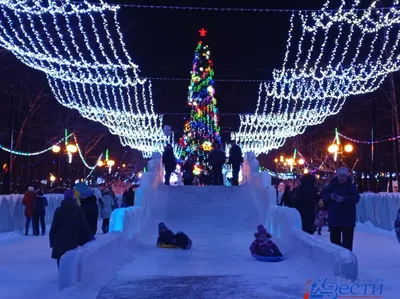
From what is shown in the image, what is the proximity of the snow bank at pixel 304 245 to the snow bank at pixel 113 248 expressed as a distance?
3102mm

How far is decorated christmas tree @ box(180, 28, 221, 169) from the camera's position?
1800 inches

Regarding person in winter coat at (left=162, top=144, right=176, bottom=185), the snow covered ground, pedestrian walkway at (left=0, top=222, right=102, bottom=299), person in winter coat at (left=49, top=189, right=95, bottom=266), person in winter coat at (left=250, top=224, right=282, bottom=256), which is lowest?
pedestrian walkway at (left=0, top=222, right=102, bottom=299)

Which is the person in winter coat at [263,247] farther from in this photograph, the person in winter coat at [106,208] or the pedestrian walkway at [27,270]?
the person in winter coat at [106,208]

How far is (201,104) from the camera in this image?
4575 centimetres

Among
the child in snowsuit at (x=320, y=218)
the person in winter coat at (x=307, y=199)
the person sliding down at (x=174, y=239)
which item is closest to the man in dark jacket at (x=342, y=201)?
the person in winter coat at (x=307, y=199)

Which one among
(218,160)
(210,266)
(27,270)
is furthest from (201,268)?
(218,160)

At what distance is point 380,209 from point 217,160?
226 inches

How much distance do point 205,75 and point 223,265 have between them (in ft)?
114

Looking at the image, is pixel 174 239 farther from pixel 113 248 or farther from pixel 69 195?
pixel 69 195

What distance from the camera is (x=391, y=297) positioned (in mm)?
8242

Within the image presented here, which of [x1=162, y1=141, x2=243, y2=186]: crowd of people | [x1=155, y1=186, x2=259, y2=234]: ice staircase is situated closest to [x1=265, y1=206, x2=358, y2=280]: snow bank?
[x1=155, y1=186, x2=259, y2=234]: ice staircase

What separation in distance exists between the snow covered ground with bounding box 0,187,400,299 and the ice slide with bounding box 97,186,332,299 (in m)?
0.01

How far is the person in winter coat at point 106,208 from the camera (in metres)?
21.4

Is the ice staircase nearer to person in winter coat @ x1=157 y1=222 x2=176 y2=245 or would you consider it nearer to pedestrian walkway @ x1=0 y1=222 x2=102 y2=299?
person in winter coat @ x1=157 y1=222 x2=176 y2=245
